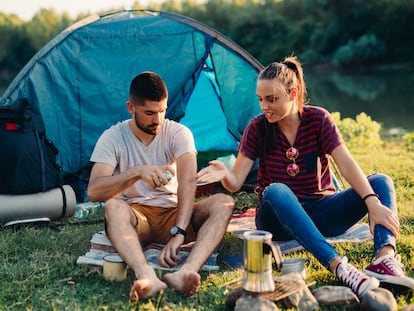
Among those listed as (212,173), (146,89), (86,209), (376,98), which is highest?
(146,89)

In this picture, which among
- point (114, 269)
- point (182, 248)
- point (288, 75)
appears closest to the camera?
point (114, 269)

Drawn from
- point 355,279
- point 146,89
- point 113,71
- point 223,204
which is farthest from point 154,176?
point 113,71

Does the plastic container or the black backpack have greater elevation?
the black backpack

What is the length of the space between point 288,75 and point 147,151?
0.83m

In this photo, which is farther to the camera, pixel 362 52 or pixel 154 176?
pixel 362 52

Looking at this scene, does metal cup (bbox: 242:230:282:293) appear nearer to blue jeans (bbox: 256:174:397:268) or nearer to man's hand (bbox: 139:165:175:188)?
blue jeans (bbox: 256:174:397:268)

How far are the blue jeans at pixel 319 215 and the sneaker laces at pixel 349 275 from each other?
0.06m

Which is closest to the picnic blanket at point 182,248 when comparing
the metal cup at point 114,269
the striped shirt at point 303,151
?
the metal cup at point 114,269

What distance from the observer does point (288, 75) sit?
9.69ft

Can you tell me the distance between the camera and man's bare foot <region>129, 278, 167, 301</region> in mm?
2406

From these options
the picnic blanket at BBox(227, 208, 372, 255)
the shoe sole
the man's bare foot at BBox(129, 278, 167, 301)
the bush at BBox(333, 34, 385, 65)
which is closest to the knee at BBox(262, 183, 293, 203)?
the picnic blanket at BBox(227, 208, 372, 255)

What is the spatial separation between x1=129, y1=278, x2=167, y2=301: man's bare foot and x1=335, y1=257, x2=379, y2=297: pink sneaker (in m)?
0.76

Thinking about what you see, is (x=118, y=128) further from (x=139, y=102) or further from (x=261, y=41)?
(x=261, y=41)

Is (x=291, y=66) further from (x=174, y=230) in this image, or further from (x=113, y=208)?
(x=113, y=208)
